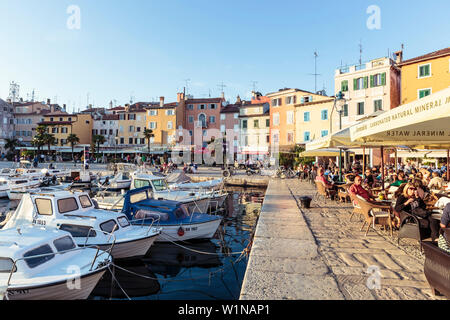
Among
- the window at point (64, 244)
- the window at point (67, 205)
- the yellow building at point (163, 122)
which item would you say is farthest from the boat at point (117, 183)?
the yellow building at point (163, 122)

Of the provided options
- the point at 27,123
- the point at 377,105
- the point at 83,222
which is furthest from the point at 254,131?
the point at 27,123

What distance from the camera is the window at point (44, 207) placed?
991 cm

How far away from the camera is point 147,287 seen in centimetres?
848

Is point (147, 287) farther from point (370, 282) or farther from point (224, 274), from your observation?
point (370, 282)

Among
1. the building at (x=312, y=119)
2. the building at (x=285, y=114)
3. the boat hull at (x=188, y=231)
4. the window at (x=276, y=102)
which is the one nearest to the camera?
the boat hull at (x=188, y=231)

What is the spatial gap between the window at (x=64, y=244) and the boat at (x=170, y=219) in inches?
142

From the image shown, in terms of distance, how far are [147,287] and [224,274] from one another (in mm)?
2224

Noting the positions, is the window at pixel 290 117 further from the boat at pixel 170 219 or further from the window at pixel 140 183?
the boat at pixel 170 219

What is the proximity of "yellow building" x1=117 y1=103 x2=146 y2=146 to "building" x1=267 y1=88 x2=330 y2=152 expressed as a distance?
1149 inches

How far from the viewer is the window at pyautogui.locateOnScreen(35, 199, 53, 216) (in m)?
9.91

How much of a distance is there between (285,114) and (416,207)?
42507 mm

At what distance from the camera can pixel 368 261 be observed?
18.9ft

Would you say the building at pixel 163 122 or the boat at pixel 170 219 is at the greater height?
the building at pixel 163 122
